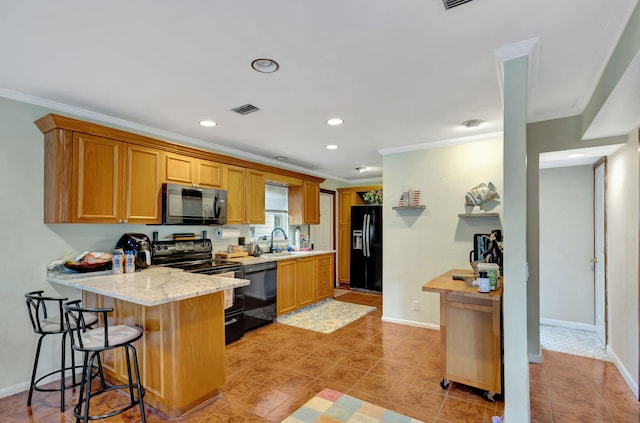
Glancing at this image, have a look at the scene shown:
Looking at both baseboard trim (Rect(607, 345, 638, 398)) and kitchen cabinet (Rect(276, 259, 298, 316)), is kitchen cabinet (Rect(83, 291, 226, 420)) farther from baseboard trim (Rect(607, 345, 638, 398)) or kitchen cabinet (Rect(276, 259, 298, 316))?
baseboard trim (Rect(607, 345, 638, 398))

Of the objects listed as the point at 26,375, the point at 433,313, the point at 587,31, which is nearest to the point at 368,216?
the point at 433,313

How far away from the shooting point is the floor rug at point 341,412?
2.24 meters

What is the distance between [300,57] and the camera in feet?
6.75

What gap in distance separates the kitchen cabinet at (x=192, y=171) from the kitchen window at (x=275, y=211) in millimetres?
1333

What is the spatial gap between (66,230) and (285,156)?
115 inches

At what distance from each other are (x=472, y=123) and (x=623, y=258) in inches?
73.8

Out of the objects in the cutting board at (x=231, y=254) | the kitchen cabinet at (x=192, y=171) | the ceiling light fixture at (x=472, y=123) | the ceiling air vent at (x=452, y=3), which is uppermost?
the ceiling air vent at (x=452, y=3)

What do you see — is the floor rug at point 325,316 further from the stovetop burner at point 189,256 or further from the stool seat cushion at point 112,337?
the stool seat cushion at point 112,337

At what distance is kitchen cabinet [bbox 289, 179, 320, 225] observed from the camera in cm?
559

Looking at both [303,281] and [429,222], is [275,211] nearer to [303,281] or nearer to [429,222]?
[303,281]

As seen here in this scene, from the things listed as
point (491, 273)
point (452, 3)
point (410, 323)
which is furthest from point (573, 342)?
point (452, 3)

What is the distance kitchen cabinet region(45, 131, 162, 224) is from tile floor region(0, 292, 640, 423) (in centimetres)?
154

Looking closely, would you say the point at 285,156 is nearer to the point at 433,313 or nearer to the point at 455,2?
the point at 433,313

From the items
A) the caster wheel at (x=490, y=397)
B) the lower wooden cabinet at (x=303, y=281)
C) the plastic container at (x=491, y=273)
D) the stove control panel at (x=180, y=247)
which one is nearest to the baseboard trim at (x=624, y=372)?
the caster wheel at (x=490, y=397)
